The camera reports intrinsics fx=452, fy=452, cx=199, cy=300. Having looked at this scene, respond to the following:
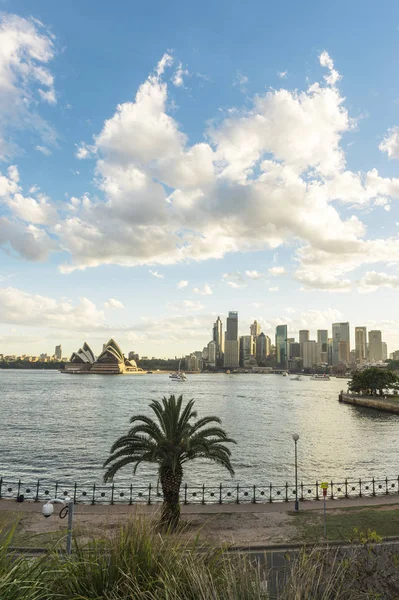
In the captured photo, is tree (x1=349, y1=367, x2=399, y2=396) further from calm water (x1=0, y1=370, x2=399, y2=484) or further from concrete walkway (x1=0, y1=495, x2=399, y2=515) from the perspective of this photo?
concrete walkway (x1=0, y1=495, x2=399, y2=515)

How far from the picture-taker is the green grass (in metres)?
19.0

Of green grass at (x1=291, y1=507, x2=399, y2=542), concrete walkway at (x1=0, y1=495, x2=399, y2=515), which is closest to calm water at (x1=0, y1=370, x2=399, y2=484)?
concrete walkway at (x1=0, y1=495, x2=399, y2=515)

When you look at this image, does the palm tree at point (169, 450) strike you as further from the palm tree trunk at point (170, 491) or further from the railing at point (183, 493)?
the railing at point (183, 493)

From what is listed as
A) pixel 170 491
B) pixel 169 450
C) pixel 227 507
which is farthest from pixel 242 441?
pixel 170 491

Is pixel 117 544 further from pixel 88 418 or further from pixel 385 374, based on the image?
pixel 385 374

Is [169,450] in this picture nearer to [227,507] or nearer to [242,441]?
[227,507]

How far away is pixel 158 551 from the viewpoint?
6.27 meters

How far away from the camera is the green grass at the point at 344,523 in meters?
19.0

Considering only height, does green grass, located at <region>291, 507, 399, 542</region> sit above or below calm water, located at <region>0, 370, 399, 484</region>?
above

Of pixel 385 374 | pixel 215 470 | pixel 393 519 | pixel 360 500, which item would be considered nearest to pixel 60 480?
pixel 215 470

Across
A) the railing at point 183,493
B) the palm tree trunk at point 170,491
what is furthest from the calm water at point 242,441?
the palm tree trunk at point 170,491

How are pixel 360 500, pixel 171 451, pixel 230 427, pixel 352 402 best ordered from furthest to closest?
pixel 352 402
pixel 230 427
pixel 360 500
pixel 171 451

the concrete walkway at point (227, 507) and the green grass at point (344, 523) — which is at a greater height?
the green grass at point (344, 523)

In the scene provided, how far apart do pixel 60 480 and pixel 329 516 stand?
82.0 feet
